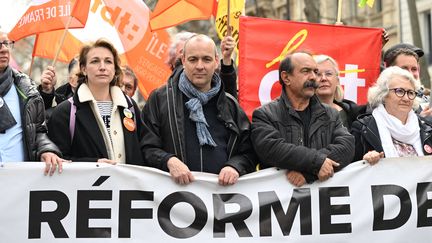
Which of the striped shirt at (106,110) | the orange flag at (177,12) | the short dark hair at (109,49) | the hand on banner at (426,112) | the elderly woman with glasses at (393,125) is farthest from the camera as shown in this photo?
the orange flag at (177,12)

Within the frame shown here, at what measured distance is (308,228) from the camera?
542 centimetres

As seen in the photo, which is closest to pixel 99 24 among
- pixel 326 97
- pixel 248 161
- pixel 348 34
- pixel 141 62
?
pixel 141 62

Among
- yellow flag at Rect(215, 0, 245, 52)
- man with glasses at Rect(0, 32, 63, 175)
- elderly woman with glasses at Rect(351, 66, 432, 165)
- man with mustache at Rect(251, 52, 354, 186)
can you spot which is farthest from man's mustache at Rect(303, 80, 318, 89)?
yellow flag at Rect(215, 0, 245, 52)

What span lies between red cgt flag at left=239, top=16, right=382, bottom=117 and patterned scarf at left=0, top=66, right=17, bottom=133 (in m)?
2.28

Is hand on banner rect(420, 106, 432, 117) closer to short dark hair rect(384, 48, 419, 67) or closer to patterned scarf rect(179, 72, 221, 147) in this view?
short dark hair rect(384, 48, 419, 67)

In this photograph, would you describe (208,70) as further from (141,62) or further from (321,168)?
(141,62)

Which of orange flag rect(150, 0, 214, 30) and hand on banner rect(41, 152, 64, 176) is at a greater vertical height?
orange flag rect(150, 0, 214, 30)

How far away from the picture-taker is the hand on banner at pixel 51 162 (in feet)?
17.2

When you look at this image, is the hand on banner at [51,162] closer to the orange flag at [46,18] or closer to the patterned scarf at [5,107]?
the patterned scarf at [5,107]

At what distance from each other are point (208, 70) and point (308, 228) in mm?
1188

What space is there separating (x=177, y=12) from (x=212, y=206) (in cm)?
365

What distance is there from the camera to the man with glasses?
5273 mm

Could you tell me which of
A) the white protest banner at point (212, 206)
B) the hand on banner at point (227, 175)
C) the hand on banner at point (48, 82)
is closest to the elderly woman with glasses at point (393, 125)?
the white protest banner at point (212, 206)

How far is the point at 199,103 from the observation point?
5.40 meters
